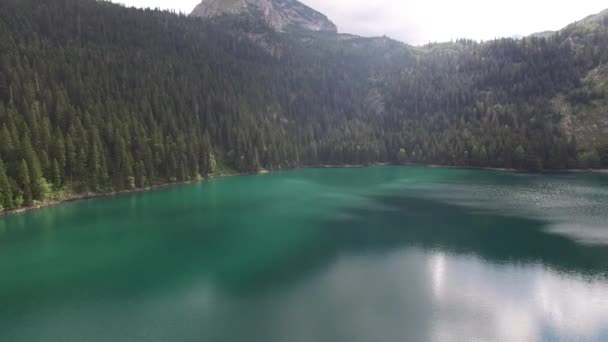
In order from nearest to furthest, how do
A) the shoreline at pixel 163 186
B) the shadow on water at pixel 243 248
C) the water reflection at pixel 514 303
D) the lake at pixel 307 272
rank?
the water reflection at pixel 514 303, the lake at pixel 307 272, the shadow on water at pixel 243 248, the shoreline at pixel 163 186

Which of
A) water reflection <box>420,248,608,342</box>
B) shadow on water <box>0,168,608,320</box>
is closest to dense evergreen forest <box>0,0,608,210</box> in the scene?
shadow on water <box>0,168,608,320</box>

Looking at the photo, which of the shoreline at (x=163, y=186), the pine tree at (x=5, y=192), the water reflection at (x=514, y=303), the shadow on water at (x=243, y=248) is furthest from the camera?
the shoreline at (x=163, y=186)

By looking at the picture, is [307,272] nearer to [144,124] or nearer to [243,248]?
[243,248]

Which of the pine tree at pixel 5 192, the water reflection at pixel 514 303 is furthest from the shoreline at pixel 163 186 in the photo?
the water reflection at pixel 514 303

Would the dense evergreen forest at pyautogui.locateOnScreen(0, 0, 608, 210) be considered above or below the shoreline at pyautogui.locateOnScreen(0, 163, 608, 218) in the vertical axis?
above

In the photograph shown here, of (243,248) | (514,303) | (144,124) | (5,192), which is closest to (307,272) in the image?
(243,248)

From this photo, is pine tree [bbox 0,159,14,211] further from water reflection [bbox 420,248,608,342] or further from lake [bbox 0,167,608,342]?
water reflection [bbox 420,248,608,342]

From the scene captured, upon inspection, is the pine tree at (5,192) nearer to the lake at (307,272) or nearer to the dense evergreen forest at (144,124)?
the dense evergreen forest at (144,124)

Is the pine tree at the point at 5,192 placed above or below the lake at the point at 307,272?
above
